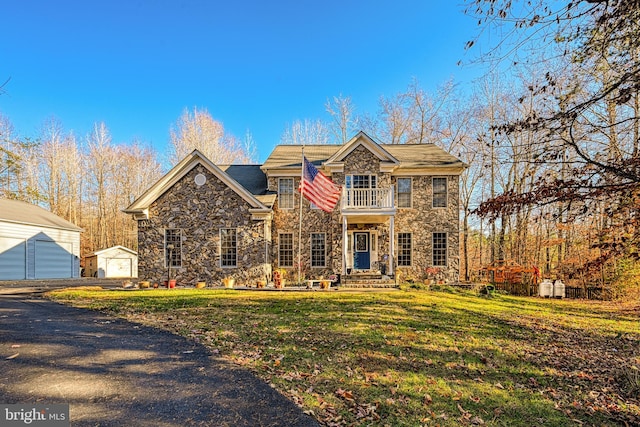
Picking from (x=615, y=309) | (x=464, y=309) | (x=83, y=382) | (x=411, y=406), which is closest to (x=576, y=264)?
(x=615, y=309)

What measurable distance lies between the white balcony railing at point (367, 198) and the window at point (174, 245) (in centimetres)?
823

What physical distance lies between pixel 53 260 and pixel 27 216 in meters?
3.32

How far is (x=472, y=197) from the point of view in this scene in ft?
81.0

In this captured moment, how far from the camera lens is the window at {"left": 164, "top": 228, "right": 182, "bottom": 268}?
15.2 m

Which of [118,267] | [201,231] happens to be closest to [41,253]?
[118,267]

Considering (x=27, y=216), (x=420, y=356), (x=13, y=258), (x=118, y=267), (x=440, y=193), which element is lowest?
(x=118, y=267)

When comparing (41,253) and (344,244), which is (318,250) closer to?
(344,244)

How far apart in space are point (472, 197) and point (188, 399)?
25230 millimetres

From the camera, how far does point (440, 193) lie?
16.8 metres

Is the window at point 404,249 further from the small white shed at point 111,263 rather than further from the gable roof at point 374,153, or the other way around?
Answer: the small white shed at point 111,263

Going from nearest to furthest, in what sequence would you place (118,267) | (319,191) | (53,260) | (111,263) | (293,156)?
(319,191), (293,156), (53,260), (111,263), (118,267)

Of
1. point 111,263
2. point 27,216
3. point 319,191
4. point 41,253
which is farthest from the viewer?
point 111,263

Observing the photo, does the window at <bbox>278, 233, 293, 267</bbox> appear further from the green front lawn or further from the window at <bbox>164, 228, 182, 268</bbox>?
the green front lawn

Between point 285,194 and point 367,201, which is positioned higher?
point 285,194
